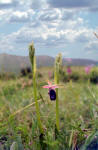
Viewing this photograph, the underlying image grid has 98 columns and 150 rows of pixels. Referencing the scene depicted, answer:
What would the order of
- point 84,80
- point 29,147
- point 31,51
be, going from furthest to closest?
point 84,80
point 29,147
point 31,51

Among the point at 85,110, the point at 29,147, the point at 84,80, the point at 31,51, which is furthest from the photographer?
the point at 84,80

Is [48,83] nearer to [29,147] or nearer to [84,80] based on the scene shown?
[29,147]

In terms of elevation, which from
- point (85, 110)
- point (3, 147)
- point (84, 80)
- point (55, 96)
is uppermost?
point (55, 96)

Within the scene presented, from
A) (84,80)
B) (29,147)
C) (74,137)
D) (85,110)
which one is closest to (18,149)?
(29,147)

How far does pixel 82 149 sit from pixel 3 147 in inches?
10.0

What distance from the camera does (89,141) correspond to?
0.65 metres

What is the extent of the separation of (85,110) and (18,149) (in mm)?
1083

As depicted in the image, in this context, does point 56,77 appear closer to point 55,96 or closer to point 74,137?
point 55,96

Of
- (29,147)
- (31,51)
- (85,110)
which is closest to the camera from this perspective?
(31,51)

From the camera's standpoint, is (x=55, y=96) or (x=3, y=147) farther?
(x=3, y=147)

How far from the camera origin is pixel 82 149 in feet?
2.15

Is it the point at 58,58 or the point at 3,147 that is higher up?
the point at 58,58

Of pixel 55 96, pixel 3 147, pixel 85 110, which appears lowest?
pixel 85 110

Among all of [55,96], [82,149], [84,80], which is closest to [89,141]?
[82,149]
